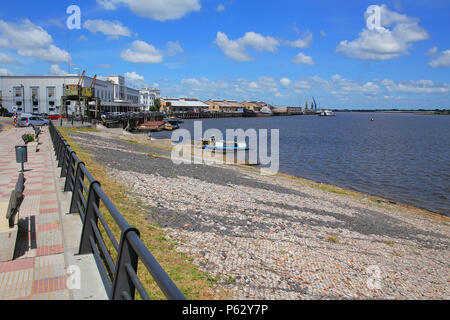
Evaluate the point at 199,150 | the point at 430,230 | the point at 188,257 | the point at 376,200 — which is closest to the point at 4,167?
the point at 188,257

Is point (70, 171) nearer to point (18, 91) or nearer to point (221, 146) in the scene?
point (221, 146)

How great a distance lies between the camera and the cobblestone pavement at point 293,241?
7145 millimetres

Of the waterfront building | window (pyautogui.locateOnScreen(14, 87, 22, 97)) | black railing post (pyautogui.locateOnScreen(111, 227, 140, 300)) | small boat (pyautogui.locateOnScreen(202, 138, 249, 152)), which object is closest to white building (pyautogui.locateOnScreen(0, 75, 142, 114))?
window (pyautogui.locateOnScreen(14, 87, 22, 97))

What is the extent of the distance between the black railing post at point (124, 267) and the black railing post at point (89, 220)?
1.87 metres

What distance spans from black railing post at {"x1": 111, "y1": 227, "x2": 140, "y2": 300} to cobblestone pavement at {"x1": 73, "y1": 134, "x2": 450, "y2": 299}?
3.24 meters

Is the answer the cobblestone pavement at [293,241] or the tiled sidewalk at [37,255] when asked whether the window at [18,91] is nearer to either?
the cobblestone pavement at [293,241]

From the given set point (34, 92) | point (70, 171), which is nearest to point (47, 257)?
point (70, 171)

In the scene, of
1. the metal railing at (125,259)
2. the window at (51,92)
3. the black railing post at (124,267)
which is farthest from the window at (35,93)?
the black railing post at (124,267)

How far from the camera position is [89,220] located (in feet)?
17.0

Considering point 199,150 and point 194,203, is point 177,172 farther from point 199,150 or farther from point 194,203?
point 199,150

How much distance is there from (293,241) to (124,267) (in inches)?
281

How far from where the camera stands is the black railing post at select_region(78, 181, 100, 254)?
494 centimetres

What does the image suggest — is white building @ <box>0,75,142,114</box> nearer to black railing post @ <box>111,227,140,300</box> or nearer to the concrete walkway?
the concrete walkway
